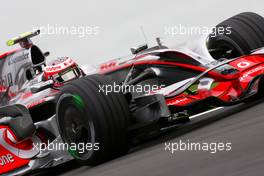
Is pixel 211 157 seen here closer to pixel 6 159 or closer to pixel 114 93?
pixel 114 93

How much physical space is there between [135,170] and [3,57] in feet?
15.1

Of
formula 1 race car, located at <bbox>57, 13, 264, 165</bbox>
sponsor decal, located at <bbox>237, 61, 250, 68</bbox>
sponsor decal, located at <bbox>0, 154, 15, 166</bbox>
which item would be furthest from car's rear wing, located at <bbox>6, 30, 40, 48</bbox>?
sponsor decal, located at <bbox>237, 61, 250, 68</bbox>

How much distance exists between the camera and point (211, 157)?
16.5ft

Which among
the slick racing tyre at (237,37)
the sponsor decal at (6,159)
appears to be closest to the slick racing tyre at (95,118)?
the sponsor decal at (6,159)

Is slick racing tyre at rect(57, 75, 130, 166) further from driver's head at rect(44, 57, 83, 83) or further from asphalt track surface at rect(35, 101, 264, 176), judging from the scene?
driver's head at rect(44, 57, 83, 83)

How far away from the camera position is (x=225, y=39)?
8992mm

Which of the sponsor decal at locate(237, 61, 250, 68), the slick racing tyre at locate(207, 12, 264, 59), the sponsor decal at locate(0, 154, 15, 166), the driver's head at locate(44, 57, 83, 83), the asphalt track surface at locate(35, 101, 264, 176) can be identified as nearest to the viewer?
the asphalt track surface at locate(35, 101, 264, 176)

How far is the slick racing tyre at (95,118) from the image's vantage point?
681cm

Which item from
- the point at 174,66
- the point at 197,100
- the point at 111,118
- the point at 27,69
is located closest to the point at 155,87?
the point at 174,66

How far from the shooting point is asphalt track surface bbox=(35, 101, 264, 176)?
4.53 metres

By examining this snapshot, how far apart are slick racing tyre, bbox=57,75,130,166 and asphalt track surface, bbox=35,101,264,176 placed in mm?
141

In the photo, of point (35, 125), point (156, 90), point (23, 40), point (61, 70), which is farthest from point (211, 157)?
point (23, 40)

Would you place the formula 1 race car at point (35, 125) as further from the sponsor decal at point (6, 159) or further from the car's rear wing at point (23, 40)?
the car's rear wing at point (23, 40)

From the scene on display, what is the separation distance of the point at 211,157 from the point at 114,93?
79.4 inches
